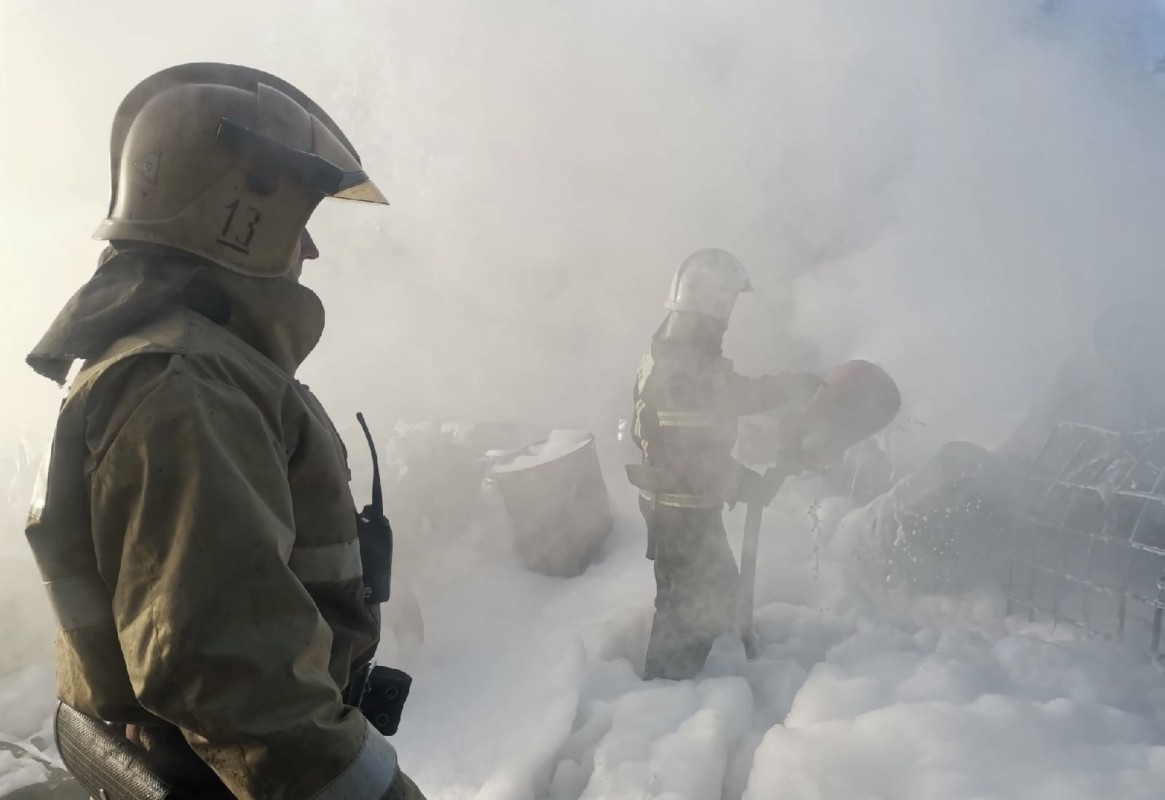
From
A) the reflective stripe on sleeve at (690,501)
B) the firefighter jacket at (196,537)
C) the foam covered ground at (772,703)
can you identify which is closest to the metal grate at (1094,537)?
the foam covered ground at (772,703)

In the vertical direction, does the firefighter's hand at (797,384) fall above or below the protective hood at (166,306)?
below

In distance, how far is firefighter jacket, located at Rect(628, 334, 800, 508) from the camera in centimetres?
361

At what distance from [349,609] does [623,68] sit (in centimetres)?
709

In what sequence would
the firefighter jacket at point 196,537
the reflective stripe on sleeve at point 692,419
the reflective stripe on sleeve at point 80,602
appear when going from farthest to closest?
1. the reflective stripe on sleeve at point 692,419
2. the reflective stripe on sleeve at point 80,602
3. the firefighter jacket at point 196,537

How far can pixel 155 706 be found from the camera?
0.93 meters

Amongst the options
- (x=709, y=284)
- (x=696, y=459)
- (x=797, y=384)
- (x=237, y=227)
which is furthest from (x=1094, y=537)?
(x=237, y=227)

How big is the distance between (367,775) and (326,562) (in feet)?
1.07

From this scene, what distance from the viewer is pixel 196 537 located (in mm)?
922

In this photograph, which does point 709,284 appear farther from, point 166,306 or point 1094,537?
point 166,306

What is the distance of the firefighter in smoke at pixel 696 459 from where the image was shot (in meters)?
3.61

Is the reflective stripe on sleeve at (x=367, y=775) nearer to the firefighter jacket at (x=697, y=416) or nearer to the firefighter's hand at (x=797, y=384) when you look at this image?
the firefighter jacket at (x=697, y=416)

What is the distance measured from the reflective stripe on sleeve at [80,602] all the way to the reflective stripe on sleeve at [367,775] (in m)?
0.41

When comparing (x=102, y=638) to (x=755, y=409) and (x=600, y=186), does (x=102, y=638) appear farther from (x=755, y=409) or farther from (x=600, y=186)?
(x=600, y=186)

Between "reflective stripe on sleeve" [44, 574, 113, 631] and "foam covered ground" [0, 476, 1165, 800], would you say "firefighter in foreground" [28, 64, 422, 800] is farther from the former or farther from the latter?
"foam covered ground" [0, 476, 1165, 800]
